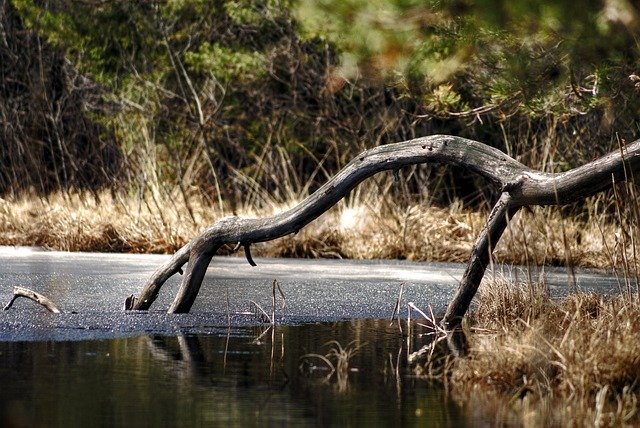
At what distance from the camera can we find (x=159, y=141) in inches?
800

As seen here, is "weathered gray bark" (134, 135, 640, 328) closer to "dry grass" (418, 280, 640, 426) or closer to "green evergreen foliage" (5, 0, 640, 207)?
"dry grass" (418, 280, 640, 426)

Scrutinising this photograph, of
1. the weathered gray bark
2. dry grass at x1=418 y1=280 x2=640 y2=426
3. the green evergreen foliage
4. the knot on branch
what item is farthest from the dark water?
the green evergreen foliage

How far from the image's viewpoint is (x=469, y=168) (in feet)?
26.8

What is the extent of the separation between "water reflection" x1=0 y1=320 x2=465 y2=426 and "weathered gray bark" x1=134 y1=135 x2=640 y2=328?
0.66 m

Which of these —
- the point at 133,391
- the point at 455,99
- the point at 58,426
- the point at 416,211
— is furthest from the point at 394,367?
the point at 416,211

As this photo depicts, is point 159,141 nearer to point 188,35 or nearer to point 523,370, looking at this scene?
point 188,35

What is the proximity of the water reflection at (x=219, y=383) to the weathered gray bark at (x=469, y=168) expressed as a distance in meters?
0.66

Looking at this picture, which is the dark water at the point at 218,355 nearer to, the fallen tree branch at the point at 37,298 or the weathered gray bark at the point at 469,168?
the fallen tree branch at the point at 37,298

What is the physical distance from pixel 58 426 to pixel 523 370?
90.9 inches

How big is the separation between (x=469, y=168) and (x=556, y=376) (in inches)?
89.6

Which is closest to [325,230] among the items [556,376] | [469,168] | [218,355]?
[469,168]

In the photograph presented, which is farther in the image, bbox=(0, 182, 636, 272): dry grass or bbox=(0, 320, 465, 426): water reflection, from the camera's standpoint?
bbox=(0, 182, 636, 272): dry grass

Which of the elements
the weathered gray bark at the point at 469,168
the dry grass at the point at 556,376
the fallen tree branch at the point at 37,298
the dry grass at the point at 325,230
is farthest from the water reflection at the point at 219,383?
the dry grass at the point at 325,230

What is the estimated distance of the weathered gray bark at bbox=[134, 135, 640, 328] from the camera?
25.2 feet
